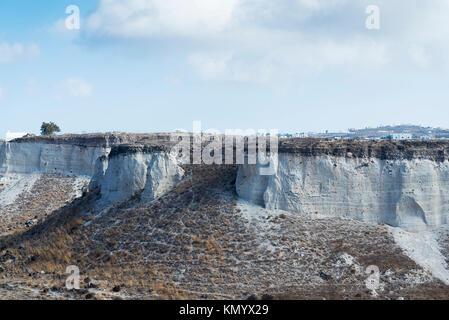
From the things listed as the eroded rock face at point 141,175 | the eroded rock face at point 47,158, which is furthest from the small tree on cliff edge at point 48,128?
the eroded rock face at point 141,175

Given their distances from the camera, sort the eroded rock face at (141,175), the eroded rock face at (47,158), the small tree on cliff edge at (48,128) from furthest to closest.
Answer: the small tree on cliff edge at (48,128)
the eroded rock face at (47,158)
the eroded rock face at (141,175)

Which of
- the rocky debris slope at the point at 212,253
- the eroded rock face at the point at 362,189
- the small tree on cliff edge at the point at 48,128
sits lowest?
the rocky debris slope at the point at 212,253

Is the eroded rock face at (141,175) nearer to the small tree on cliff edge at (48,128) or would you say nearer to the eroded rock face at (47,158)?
the eroded rock face at (47,158)

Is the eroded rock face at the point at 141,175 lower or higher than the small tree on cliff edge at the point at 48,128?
lower

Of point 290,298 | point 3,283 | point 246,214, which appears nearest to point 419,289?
point 290,298

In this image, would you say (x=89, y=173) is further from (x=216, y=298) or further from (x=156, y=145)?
(x=216, y=298)

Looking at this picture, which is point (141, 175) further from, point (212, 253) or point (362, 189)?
point (362, 189)
